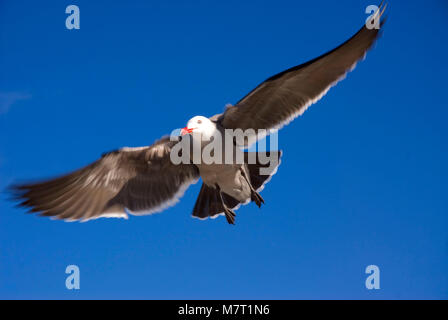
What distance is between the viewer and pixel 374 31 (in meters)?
4.82

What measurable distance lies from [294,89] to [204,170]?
1.41m

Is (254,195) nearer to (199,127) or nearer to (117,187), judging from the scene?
(199,127)

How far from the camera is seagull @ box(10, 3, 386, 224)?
16.8 feet

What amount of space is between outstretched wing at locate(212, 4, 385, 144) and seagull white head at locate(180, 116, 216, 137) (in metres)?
0.24

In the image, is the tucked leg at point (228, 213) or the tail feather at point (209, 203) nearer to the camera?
the tucked leg at point (228, 213)

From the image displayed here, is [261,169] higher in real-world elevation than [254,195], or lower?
higher

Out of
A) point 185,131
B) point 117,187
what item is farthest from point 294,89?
point 117,187

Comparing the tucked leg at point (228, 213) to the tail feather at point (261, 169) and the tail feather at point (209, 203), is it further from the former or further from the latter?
the tail feather at point (261, 169)

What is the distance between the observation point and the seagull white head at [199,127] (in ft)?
17.5

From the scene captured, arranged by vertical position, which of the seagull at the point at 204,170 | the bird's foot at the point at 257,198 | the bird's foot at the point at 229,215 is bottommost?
the bird's foot at the point at 229,215

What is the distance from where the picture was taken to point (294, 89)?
535 centimetres

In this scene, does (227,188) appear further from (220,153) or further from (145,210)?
(145,210)

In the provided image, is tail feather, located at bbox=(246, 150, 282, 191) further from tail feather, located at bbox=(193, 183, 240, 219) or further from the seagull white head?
the seagull white head

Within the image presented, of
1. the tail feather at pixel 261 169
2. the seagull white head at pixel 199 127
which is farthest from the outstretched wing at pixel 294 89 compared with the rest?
the tail feather at pixel 261 169
